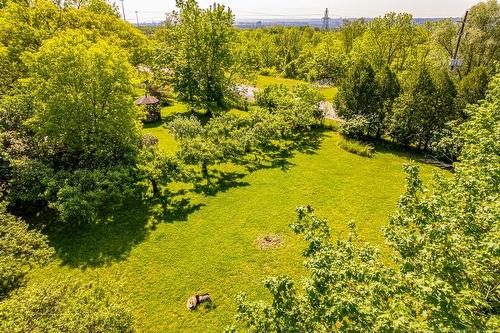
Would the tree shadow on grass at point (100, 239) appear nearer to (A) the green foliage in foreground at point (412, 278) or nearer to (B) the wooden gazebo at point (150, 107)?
(A) the green foliage in foreground at point (412, 278)

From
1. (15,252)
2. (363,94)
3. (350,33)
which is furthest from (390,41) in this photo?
(15,252)

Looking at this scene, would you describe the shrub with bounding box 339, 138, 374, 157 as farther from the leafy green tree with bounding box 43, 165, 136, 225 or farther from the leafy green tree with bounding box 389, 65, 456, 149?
the leafy green tree with bounding box 43, 165, 136, 225

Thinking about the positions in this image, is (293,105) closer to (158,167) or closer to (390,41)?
(158,167)

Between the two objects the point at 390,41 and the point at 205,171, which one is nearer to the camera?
the point at 205,171

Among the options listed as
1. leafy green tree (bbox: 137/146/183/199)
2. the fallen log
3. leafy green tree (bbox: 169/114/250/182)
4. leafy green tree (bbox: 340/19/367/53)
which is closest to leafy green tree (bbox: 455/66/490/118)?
leafy green tree (bbox: 169/114/250/182)

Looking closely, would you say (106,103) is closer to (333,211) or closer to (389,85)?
(333,211)

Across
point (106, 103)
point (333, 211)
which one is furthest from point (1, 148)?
point (333, 211)

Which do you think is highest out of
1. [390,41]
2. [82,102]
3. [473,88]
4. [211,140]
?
[390,41]
